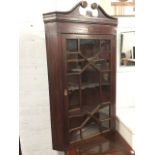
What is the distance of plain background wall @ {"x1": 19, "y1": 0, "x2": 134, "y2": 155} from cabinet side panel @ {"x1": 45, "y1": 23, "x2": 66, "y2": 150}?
34 cm

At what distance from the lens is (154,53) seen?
577 mm

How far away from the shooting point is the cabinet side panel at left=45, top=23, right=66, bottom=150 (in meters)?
1.52

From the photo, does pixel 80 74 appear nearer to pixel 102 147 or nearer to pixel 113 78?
pixel 113 78

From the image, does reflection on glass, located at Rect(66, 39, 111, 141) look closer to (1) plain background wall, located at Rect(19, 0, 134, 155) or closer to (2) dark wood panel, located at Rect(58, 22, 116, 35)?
(2) dark wood panel, located at Rect(58, 22, 116, 35)

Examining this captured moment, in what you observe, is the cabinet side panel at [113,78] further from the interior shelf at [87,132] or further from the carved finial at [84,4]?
the carved finial at [84,4]

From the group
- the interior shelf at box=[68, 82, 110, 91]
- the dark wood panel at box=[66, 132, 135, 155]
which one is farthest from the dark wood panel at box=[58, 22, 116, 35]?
the dark wood panel at box=[66, 132, 135, 155]

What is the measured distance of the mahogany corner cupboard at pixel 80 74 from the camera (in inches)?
60.0

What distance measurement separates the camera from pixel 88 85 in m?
1.76

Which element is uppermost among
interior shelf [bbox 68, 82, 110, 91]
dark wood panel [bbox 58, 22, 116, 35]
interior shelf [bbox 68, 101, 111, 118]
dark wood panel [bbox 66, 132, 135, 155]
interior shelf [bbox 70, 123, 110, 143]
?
dark wood panel [bbox 58, 22, 116, 35]

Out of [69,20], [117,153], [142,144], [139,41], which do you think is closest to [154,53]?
[139,41]

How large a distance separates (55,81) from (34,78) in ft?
1.35

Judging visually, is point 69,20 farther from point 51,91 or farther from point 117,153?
point 117,153

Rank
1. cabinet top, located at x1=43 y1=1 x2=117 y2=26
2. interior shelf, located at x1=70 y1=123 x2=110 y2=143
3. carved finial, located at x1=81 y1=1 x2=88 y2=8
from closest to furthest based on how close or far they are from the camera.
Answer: cabinet top, located at x1=43 y1=1 x2=117 y2=26, carved finial, located at x1=81 y1=1 x2=88 y2=8, interior shelf, located at x1=70 y1=123 x2=110 y2=143

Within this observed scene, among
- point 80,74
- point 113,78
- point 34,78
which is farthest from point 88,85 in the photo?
point 34,78
